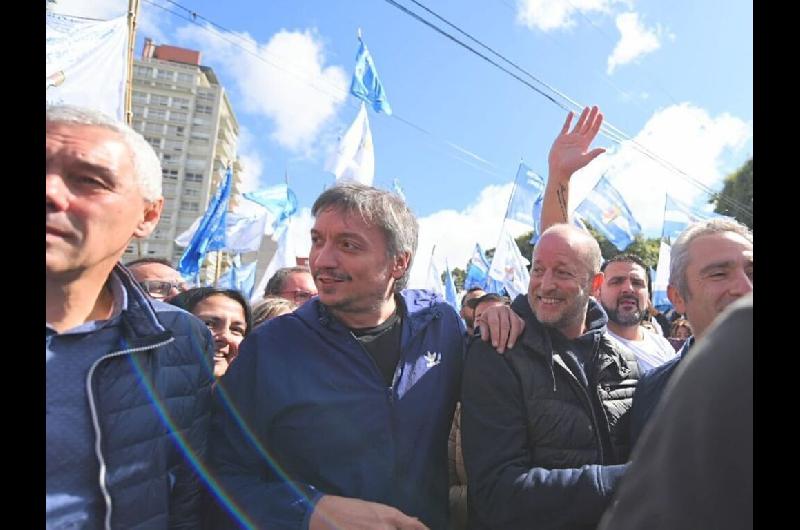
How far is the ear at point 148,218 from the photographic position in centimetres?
158

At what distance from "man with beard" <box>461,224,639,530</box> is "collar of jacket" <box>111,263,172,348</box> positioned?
1170 mm

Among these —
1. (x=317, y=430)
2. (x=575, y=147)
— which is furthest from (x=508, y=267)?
(x=317, y=430)

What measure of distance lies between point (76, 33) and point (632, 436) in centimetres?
621

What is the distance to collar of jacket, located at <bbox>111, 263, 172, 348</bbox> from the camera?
1502mm

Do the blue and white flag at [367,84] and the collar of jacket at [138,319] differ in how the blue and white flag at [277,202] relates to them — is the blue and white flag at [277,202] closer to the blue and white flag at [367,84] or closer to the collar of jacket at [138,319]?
the blue and white flag at [367,84]

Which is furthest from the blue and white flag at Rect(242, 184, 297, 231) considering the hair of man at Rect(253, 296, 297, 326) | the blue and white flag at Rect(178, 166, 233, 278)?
the hair of man at Rect(253, 296, 297, 326)

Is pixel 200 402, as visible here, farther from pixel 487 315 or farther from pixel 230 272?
pixel 230 272

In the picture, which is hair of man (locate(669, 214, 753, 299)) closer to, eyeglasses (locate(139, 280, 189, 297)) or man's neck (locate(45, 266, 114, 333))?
man's neck (locate(45, 266, 114, 333))

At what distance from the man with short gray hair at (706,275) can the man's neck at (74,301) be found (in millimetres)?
1995

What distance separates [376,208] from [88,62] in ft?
15.6

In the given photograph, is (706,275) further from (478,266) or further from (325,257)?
(478,266)

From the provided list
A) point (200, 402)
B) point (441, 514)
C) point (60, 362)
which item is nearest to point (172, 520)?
point (200, 402)

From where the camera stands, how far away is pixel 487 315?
226 centimetres

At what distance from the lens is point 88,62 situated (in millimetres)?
5293
